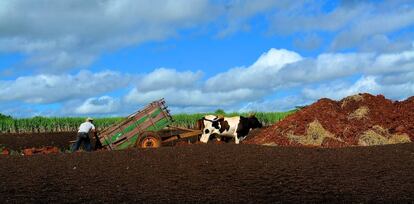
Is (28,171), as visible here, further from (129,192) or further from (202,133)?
(202,133)

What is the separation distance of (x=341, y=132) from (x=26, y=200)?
539 inches

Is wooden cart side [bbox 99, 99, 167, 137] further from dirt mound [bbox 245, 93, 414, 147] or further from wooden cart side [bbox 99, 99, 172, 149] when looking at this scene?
dirt mound [bbox 245, 93, 414, 147]

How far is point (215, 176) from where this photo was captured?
13.1 meters

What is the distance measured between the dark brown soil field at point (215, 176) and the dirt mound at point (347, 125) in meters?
4.43

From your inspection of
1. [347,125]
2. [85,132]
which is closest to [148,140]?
[85,132]

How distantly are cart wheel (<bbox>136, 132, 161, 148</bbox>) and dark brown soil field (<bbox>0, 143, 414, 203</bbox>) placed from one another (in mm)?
4819

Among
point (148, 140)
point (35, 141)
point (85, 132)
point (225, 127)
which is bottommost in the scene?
point (148, 140)

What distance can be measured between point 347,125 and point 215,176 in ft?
34.0

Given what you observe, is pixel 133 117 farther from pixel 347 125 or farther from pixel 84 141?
pixel 347 125

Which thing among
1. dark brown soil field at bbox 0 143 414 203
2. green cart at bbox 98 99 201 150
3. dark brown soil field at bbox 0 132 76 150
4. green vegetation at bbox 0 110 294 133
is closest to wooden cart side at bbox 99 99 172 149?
green cart at bbox 98 99 201 150

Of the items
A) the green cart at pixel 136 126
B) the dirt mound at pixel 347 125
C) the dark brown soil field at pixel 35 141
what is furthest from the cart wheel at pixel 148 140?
the dark brown soil field at pixel 35 141

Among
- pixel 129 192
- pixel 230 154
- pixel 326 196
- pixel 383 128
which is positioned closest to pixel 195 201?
pixel 129 192

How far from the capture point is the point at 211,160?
48.2 feet

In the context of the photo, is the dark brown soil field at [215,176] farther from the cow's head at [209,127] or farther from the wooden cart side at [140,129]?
the cow's head at [209,127]
